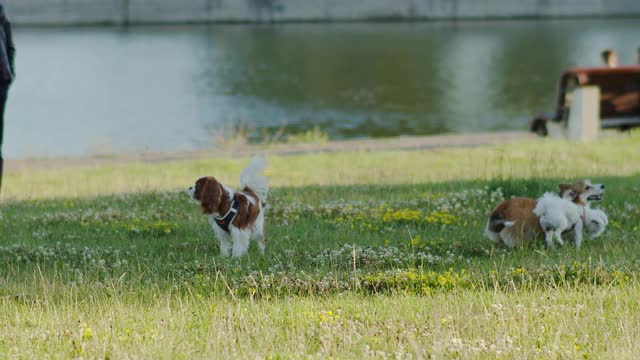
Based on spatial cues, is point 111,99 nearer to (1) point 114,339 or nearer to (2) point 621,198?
(2) point 621,198

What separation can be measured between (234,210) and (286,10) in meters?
76.0

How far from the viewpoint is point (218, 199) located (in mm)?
8242

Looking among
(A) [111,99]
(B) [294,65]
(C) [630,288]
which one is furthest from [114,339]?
(B) [294,65]

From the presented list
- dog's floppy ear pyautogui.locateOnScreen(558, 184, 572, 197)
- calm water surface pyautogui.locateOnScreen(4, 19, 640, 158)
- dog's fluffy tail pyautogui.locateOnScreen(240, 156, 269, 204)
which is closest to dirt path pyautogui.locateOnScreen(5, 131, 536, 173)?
calm water surface pyautogui.locateOnScreen(4, 19, 640, 158)

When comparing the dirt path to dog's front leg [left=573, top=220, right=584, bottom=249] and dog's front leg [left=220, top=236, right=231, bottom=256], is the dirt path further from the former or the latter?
dog's front leg [left=573, top=220, right=584, bottom=249]

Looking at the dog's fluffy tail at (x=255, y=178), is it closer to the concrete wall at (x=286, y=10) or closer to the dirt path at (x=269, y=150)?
the dirt path at (x=269, y=150)

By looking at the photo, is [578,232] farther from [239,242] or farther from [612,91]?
[612,91]

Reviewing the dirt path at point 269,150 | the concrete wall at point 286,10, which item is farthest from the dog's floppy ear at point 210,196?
the concrete wall at point 286,10

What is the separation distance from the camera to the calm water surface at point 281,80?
34.8 metres

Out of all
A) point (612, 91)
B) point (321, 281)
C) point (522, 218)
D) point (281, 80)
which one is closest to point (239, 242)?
point (321, 281)

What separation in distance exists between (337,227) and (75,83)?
4324 centimetres

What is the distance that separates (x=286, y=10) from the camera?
8294 centimetres

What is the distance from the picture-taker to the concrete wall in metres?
79.9

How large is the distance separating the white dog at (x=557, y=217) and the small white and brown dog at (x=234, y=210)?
2.39 m
